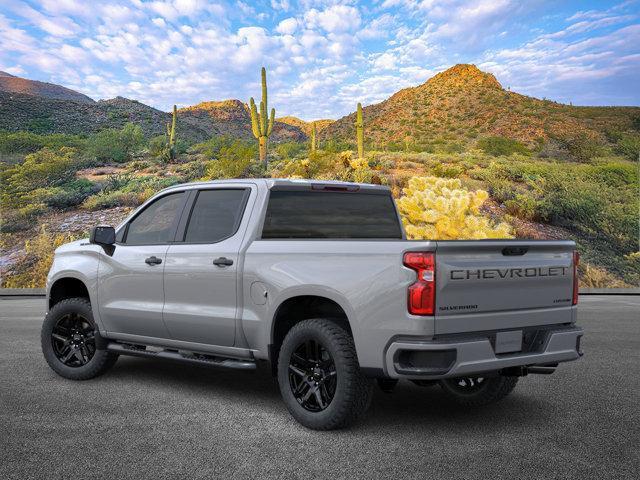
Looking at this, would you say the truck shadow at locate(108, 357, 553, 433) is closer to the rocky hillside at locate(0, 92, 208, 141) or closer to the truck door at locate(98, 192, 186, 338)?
the truck door at locate(98, 192, 186, 338)

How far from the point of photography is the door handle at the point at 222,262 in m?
6.41

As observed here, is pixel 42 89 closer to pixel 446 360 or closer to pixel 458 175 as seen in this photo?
pixel 458 175

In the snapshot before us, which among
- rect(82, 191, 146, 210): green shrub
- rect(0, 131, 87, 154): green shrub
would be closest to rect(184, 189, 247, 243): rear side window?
rect(82, 191, 146, 210): green shrub

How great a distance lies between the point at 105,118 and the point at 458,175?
127 feet

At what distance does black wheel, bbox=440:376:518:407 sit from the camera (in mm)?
6598

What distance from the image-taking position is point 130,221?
762cm

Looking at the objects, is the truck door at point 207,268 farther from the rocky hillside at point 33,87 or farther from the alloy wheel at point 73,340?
the rocky hillside at point 33,87

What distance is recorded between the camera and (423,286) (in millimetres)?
5133

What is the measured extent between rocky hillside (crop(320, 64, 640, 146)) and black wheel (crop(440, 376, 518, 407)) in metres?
44.7

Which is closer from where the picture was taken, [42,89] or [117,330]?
[117,330]

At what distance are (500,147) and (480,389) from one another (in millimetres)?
40314

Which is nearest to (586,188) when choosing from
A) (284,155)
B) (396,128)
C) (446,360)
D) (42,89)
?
(284,155)

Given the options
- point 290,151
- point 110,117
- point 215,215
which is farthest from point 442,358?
point 110,117

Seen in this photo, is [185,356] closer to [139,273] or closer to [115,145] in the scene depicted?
[139,273]
